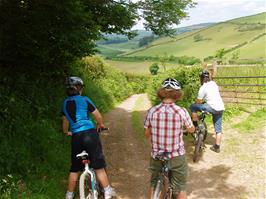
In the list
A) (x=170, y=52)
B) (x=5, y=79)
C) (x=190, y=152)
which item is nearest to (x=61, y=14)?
(x=5, y=79)

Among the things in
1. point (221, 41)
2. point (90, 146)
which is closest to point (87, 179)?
point (90, 146)

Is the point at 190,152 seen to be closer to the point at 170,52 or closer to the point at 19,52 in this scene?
the point at 19,52

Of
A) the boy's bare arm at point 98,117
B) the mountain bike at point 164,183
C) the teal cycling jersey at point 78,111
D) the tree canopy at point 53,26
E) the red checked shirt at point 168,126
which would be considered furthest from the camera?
the tree canopy at point 53,26

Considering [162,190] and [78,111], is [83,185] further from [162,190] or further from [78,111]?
[162,190]

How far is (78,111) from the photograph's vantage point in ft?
18.5

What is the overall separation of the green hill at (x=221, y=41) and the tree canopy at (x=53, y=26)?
5866cm

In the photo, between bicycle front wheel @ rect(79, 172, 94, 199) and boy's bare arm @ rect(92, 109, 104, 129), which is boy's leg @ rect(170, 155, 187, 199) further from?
boy's bare arm @ rect(92, 109, 104, 129)

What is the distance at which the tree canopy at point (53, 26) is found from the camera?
8.14 meters

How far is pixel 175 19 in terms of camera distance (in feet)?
42.2

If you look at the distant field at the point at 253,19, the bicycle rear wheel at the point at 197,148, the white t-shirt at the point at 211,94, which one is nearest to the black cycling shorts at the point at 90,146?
the bicycle rear wheel at the point at 197,148

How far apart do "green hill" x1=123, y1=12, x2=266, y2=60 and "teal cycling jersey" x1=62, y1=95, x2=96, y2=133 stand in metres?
64.4

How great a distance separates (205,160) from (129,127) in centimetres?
519

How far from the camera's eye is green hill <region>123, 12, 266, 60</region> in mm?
75881

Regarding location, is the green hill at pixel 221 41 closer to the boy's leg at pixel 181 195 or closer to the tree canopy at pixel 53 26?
the tree canopy at pixel 53 26
